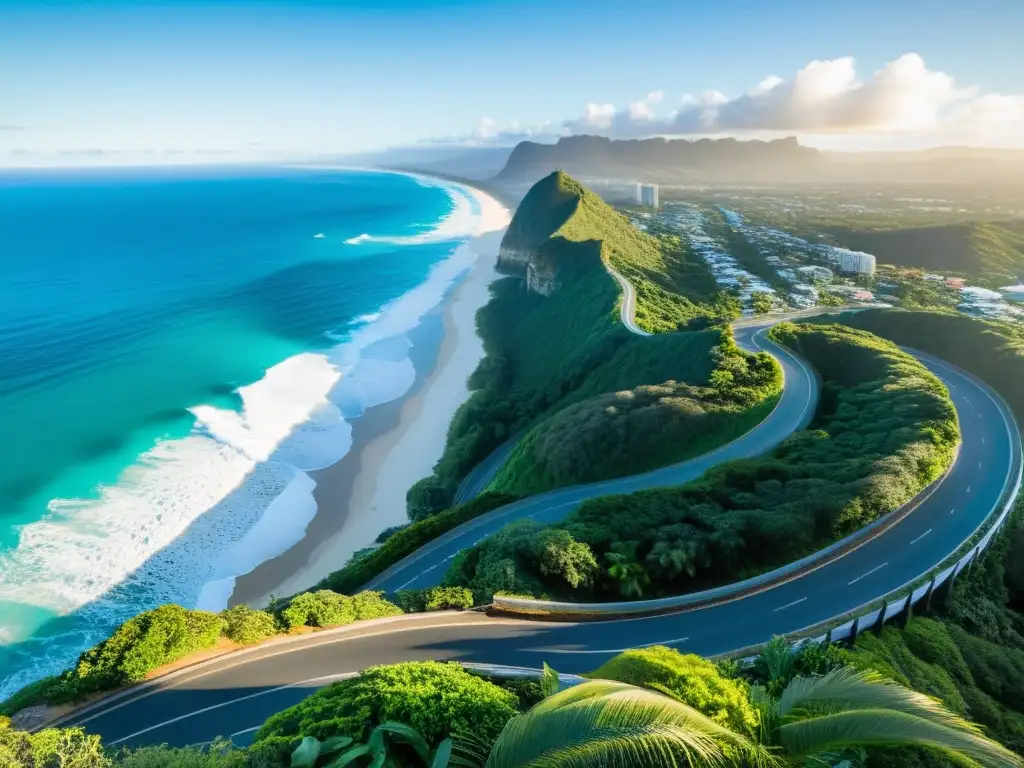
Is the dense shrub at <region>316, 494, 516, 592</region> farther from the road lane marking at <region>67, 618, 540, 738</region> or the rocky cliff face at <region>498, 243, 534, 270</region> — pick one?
the rocky cliff face at <region>498, 243, 534, 270</region>

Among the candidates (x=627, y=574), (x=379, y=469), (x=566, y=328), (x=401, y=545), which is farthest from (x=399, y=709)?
(x=566, y=328)

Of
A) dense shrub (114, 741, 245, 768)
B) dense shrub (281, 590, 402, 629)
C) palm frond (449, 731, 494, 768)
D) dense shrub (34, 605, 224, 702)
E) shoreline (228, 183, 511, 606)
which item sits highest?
palm frond (449, 731, 494, 768)

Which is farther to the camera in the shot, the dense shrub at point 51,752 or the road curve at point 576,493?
the road curve at point 576,493

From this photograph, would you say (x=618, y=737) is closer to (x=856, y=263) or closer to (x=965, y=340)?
(x=965, y=340)

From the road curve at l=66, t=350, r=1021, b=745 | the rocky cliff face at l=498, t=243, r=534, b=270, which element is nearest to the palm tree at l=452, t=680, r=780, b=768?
the road curve at l=66, t=350, r=1021, b=745

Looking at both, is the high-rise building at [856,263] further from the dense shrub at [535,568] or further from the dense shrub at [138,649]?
the dense shrub at [138,649]

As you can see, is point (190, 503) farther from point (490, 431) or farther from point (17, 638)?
point (490, 431)

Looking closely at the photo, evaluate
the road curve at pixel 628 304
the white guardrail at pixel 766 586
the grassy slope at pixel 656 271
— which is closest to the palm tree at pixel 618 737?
the white guardrail at pixel 766 586
